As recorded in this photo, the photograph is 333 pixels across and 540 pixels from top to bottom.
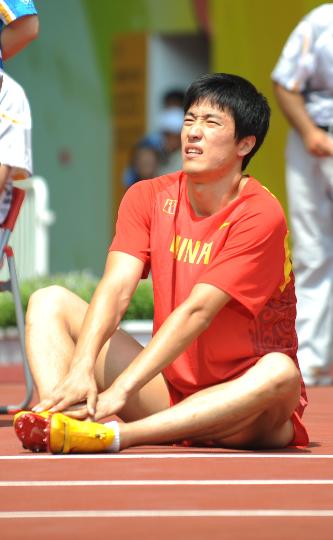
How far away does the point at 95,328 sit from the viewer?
18.4 feet

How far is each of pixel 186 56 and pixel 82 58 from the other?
1.13 meters

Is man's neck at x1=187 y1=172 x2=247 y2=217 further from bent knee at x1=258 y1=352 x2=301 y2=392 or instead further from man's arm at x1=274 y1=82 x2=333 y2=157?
man's arm at x1=274 y1=82 x2=333 y2=157

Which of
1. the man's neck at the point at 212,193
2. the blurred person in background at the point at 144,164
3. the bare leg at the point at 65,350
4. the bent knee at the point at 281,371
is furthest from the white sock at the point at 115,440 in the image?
the blurred person in background at the point at 144,164

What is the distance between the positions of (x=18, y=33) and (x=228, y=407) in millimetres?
2094

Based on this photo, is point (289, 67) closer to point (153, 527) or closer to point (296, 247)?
point (296, 247)

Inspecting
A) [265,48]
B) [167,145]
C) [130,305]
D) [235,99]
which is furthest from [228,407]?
[167,145]

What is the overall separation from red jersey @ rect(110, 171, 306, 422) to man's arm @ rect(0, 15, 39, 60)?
4.12 ft

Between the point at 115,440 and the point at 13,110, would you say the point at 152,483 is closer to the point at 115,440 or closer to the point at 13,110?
the point at 115,440

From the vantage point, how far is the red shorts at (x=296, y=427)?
5773 millimetres

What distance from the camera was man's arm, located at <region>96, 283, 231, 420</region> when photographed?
5.42 metres

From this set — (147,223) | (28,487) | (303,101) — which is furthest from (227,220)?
(303,101)

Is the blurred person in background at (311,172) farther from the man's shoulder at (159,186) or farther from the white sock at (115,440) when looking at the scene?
the white sock at (115,440)

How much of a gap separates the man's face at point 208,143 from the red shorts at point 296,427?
2.46 ft

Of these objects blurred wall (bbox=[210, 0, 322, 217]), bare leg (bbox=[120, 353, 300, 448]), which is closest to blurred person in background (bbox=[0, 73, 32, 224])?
bare leg (bbox=[120, 353, 300, 448])
